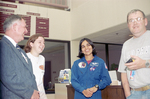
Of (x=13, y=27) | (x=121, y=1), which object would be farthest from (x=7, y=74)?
(x=121, y=1)

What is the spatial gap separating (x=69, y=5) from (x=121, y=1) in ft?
7.15

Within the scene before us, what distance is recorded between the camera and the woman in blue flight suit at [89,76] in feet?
6.82

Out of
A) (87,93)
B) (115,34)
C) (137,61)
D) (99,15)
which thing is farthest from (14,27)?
(115,34)

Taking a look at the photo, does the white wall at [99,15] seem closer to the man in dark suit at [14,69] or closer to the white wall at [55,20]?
the white wall at [55,20]

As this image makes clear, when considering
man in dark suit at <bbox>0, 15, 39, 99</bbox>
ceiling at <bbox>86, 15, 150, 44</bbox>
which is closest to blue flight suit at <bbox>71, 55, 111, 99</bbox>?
man in dark suit at <bbox>0, 15, 39, 99</bbox>

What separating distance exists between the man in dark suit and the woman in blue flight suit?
0.81 m

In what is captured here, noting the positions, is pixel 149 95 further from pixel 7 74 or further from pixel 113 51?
pixel 113 51

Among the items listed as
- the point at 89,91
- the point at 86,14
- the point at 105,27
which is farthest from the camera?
the point at 86,14

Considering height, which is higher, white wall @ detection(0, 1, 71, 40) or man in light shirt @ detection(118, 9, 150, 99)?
white wall @ detection(0, 1, 71, 40)

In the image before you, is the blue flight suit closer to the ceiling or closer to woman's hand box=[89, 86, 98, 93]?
woman's hand box=[89, 86, 98, 93]

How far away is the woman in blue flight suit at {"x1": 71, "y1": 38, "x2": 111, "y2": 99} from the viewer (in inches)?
81.8

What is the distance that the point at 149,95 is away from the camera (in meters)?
1.38

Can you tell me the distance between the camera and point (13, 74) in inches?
50.3

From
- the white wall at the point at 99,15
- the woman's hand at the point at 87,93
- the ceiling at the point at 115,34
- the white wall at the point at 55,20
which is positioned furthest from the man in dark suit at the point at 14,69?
the white wall at the point at 55,20
